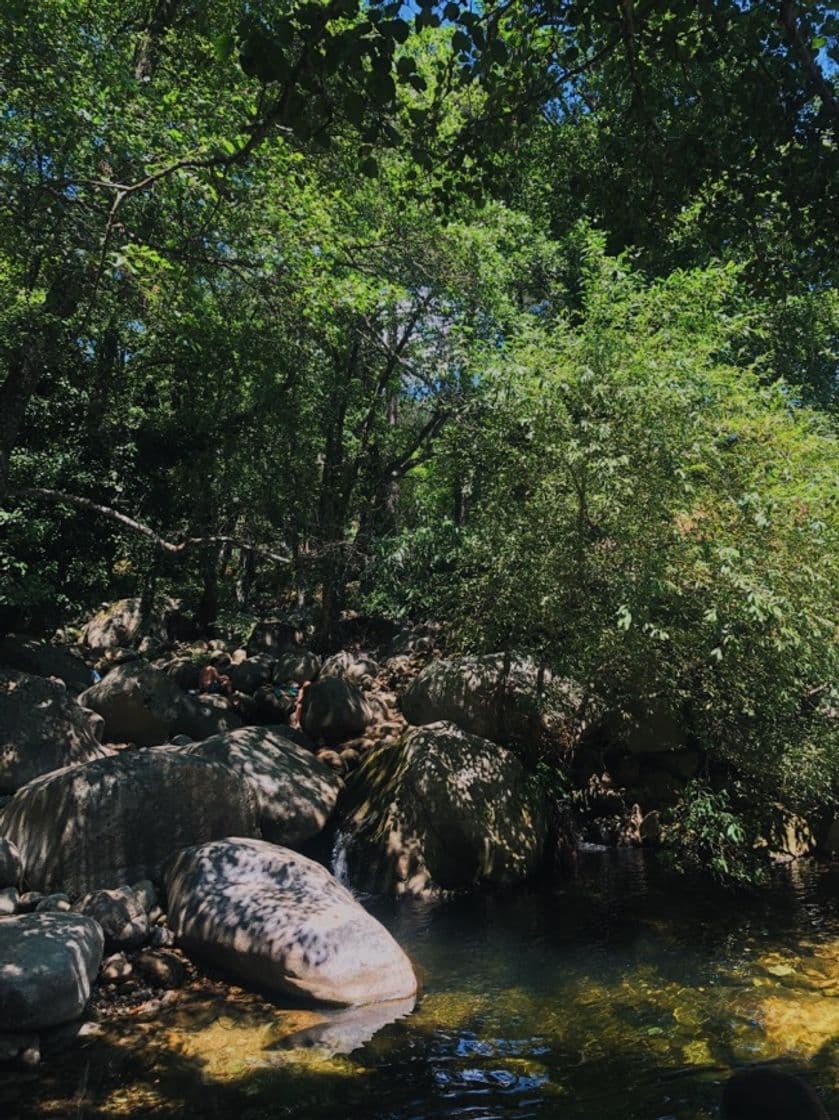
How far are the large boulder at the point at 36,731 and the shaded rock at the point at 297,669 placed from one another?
3.82 m

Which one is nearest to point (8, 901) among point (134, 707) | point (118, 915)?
point (118, 915)

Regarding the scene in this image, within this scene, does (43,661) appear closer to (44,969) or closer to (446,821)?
(446,821)

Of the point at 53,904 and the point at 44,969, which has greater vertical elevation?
the point at 53,904

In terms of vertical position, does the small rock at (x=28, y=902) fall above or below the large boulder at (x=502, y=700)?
below

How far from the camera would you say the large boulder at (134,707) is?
10.9 m

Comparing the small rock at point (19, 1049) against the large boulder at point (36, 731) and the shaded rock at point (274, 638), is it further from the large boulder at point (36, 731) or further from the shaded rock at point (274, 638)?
the shaded rock at point (274, 638)

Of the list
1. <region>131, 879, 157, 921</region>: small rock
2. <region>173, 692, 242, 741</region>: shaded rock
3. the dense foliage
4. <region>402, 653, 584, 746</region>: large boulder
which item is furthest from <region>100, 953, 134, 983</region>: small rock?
<region>173, 692, 242, 741</region>: shaded rock

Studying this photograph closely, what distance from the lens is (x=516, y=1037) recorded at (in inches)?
197

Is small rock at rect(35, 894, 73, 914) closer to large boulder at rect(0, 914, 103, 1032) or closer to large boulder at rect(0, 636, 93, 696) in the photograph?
large boulder at rect(0, 914, 103, 1032)

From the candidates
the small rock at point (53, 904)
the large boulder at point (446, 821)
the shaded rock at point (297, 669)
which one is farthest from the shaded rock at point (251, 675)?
the small rock at point (53, 904)

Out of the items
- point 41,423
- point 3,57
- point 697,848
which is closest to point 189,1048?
point 697,848

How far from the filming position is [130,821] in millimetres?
7023

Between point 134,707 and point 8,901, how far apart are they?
4793 mm

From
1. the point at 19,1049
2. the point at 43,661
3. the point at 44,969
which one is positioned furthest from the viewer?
the point at 43,661
